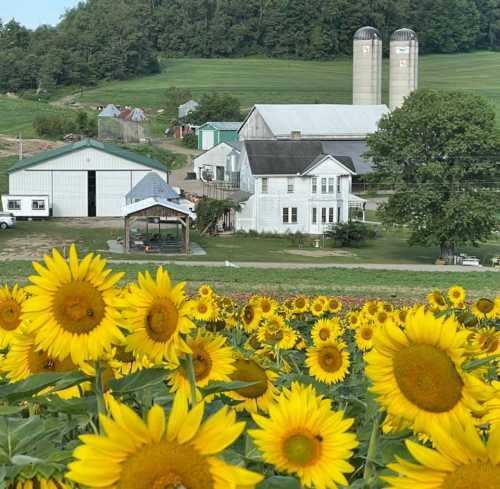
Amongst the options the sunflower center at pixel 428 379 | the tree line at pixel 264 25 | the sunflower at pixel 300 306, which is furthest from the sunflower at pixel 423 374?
the tree line at pixel 264 25

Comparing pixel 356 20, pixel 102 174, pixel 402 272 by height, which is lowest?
pixel 402 272

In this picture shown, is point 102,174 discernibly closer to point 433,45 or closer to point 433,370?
point 433,370

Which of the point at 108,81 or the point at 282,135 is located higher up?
the point at 108,81

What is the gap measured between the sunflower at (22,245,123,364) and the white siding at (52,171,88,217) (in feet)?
178

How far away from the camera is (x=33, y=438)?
8.11 feet

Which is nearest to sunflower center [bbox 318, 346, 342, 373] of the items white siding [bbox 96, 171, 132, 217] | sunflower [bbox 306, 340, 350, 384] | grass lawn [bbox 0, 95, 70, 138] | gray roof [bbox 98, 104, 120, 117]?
sunflower [bbox 306, 340, 350, 384]

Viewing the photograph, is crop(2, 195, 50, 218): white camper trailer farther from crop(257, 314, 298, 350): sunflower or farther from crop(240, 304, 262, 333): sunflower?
crop(257, 314, 298, 350): sunflower

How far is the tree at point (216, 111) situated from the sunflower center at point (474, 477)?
100855 millimetres

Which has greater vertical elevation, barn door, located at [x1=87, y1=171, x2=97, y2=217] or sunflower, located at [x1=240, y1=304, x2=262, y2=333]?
barn door, located at [x1=87, y1=171, x2=97, y2=217]

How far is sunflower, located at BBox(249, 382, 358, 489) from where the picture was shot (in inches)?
93.4

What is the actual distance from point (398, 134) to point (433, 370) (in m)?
43.9

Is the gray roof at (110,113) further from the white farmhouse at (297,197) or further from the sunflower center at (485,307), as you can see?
the sunflower center at (485,307)

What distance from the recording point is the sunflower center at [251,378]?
3277 millimetres

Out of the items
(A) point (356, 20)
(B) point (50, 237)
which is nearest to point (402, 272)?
(B) point (50, 237)
